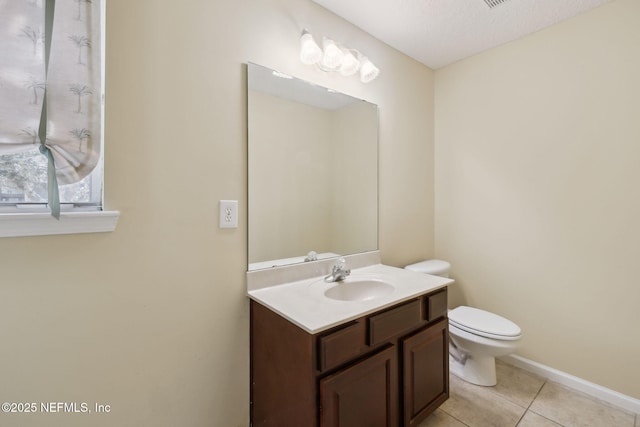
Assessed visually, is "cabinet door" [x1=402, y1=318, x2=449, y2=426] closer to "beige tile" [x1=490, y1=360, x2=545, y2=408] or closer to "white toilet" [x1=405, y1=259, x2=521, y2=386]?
"white toilet" [x1=405, y1=259, x2=521, y2=386]

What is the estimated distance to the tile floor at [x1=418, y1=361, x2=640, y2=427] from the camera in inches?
58.8

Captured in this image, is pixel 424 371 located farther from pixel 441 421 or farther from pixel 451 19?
pixel 451 19

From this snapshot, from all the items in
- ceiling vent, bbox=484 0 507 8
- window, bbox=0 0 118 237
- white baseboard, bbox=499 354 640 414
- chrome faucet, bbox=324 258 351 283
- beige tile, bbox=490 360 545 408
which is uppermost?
ceiling vent, bbox=484 0 507 8

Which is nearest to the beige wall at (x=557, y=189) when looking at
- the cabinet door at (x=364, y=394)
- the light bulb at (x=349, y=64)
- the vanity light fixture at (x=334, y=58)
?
the vanity light fixture at (x=334, y=58)

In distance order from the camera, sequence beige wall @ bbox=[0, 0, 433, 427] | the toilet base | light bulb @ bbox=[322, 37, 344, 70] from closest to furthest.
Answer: beige wall @ bbox=[0, 0, 433, 427] → light bulb @ bbox=[322, 37, 344, 70] → the toilet base

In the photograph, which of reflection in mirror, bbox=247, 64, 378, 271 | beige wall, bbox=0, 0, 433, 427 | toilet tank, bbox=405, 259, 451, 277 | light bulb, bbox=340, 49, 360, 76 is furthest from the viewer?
toilet tank, bbox=405, 259, 451, 277

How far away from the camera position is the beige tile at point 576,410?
4.90 feet

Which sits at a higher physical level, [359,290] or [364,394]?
[359,290]

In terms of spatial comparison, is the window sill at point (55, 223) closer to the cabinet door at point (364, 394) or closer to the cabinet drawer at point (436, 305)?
the cabinet door at point (364, 394)

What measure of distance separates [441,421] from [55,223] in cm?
199

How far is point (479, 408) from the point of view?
5.24ft

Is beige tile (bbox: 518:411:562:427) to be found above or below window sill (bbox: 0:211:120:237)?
below

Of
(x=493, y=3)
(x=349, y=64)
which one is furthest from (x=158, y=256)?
(x=493, y=3)

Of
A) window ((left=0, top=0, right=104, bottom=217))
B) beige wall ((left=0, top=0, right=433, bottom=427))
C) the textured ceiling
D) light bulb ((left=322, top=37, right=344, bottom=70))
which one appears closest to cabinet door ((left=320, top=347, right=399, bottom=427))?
beige wall ((left=0, top=0, right=433, bottom=427))
